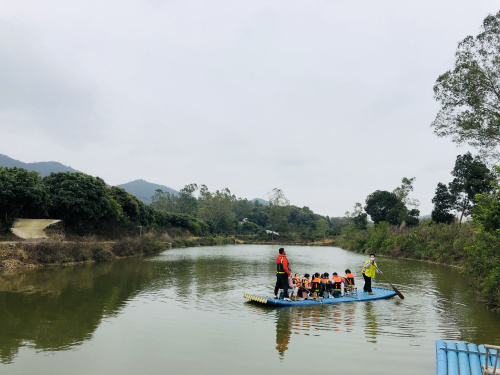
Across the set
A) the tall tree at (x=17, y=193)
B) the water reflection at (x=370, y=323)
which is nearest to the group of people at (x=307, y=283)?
the water reflection at (x=370, y=323)

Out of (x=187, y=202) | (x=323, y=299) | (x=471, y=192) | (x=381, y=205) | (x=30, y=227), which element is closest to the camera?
(x=323, y=299)

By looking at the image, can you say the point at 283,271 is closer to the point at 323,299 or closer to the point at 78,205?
the point at 323,299

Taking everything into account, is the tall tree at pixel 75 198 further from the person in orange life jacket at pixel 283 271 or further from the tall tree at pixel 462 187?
the tall tree at pixel 462 187

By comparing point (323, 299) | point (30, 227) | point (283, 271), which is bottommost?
point (323, 299)

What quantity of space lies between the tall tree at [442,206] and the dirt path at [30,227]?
34723 mm

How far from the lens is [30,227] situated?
25.3 m

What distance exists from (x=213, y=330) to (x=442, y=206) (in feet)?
114

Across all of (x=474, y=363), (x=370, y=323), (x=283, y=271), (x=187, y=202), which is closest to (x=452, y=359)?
(x=474, y=363)

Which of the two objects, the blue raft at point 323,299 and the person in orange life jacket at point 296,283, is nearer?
the blue raft at point 323,299

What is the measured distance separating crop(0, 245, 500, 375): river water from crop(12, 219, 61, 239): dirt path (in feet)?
30.1

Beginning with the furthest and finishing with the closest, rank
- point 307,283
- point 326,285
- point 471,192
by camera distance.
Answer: point 471,192, point 326,285, point 307,283

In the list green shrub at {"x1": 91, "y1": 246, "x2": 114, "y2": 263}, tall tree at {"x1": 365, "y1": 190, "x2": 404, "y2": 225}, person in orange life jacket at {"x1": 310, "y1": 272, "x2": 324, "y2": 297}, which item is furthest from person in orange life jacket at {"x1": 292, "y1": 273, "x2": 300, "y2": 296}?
tall tree at {"x1": 365, "y1": 190, "x2": 404, "y2": 225}

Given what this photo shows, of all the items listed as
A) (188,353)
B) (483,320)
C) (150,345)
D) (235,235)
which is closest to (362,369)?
(188,353)

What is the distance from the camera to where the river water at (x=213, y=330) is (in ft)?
22.8
